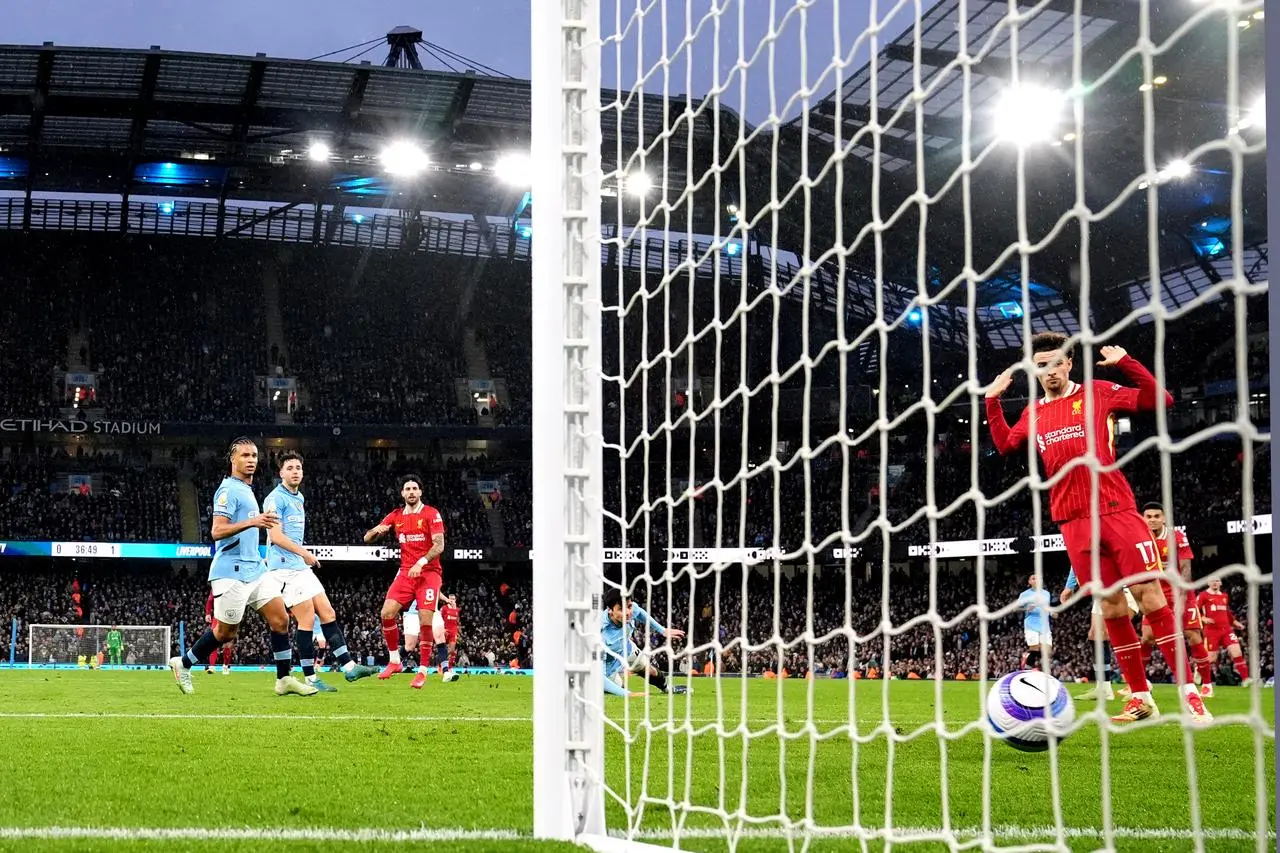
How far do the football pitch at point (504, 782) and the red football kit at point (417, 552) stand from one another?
3.45 meters

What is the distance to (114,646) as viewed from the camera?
2250 cm

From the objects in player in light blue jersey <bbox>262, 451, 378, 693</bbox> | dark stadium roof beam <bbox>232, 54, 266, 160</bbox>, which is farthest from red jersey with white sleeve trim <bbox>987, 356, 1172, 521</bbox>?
dark stadium roof beam <bbox>232, 54, 266, 160</bbox>

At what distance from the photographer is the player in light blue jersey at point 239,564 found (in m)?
8.66

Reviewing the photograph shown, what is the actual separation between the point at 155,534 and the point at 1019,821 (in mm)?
29593

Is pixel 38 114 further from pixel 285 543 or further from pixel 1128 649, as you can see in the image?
pixel 1128 649

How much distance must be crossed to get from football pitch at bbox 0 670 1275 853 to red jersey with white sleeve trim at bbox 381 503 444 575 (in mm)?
3490

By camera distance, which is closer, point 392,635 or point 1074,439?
point 1074,439

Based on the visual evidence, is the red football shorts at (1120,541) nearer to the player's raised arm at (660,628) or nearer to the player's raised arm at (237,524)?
the player's raised arm at (660,628)

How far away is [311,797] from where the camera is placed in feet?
14.1

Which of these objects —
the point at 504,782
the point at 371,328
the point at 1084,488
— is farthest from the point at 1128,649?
the point at 371,328

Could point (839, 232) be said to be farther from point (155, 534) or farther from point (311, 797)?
point (155, 534)

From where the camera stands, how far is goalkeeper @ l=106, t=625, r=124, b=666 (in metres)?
22.5

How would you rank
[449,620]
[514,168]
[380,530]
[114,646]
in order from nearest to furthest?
[380,530], [449,620], [114,646], [514,168]

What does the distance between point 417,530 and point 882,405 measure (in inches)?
387
